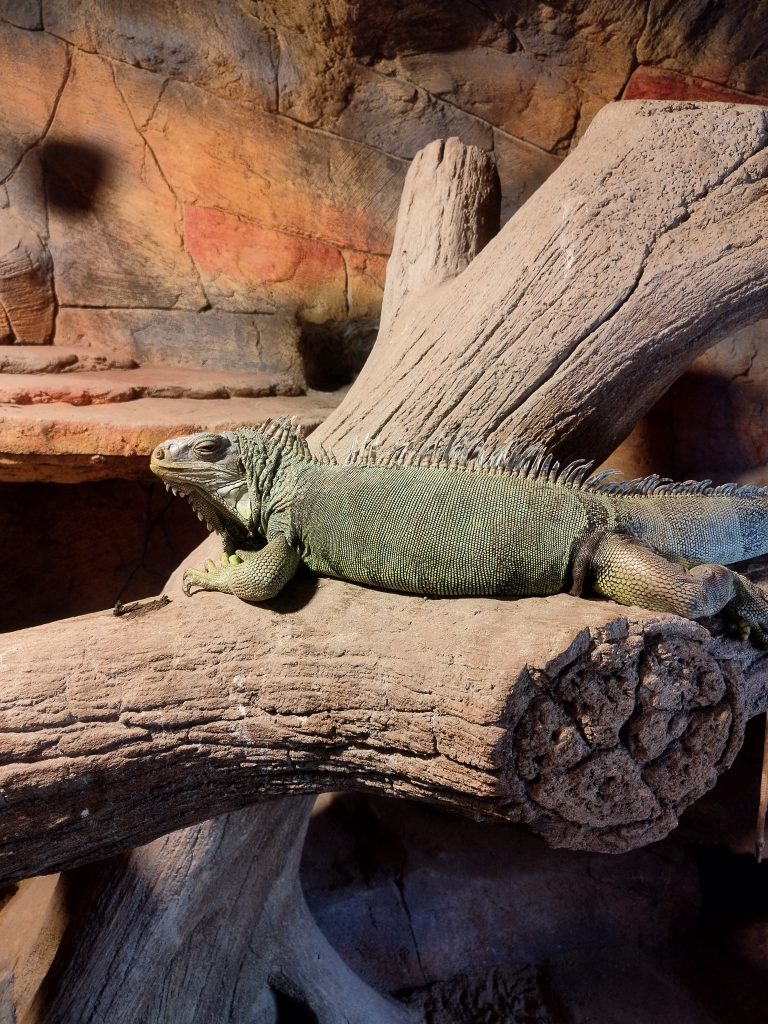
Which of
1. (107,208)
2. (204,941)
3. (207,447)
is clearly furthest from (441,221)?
(204,941)

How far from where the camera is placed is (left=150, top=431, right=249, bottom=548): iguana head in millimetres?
2514

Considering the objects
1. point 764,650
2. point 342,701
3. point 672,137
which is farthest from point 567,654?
point 672,137

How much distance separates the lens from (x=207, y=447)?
252 cm

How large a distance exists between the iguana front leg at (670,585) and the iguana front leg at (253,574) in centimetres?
102

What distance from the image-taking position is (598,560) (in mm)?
2129

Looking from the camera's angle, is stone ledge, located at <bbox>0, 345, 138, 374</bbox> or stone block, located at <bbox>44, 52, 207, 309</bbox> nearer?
stone ledge, located at <bbox>0, 345, 138, 374</bbox>

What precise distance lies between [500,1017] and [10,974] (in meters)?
2.55

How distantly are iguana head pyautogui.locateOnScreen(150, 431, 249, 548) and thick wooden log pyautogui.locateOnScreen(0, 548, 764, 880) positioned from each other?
40 centimetres

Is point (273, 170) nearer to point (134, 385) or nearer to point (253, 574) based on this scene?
point (134, 385)

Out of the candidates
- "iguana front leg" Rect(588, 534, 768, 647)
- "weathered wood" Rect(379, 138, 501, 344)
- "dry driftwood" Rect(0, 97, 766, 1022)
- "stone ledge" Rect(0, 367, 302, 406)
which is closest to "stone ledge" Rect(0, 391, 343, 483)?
"stone ledge" Rect(0, 367, 302, 406)

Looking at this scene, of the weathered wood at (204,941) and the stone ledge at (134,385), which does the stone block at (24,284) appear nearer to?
the stone ledge at (134,385)

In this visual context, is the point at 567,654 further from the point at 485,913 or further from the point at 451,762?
the point at 485,913

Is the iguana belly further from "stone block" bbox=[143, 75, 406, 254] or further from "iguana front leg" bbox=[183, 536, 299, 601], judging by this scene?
"stone block" bbox=[143, 75, 406, 254]

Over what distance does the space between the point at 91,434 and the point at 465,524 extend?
9.46ft
